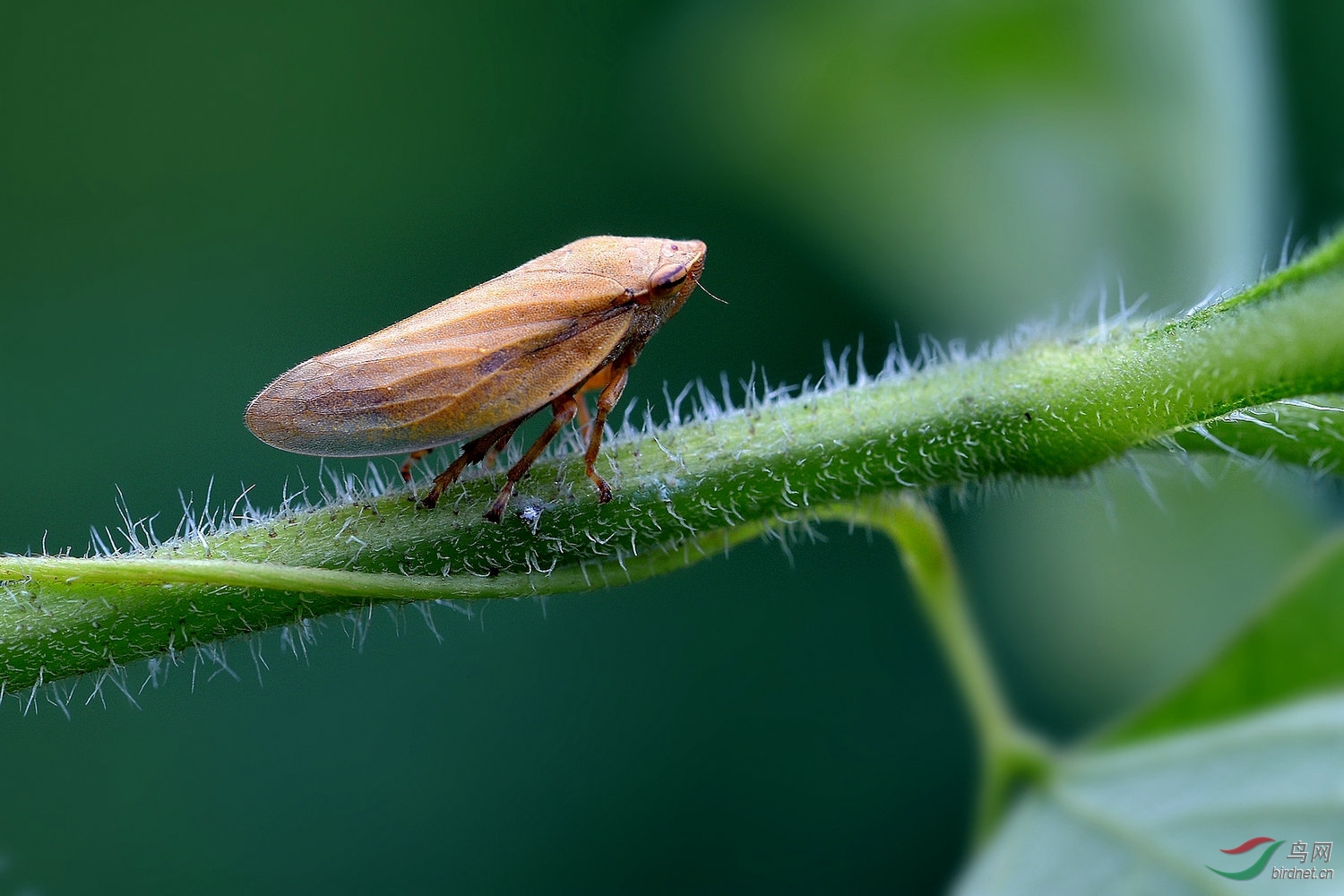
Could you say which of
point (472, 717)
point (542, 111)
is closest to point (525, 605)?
point (472, 717)

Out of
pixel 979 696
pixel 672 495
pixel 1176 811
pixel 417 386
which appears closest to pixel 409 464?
pixel 417 386

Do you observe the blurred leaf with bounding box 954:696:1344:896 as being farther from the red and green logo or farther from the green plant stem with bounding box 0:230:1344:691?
the green plant stem with bounding box 0:230:1344:691

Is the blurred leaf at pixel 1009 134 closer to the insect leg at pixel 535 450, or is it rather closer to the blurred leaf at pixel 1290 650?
the blurred leaf at pixel 1290 650

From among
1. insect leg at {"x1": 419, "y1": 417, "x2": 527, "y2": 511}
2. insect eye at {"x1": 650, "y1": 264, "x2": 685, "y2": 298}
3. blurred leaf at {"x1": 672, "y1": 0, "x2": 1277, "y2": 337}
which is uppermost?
blurred leaf at {"x1": 672, "y1": 0, "x2": 1277, "y2": 337}

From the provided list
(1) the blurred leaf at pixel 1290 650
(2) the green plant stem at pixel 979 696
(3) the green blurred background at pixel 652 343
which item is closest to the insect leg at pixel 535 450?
(2) the green plant stem at pixel 979 696

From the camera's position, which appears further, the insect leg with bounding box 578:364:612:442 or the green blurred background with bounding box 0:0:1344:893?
the green blurred background with bounding box 0:0:1344:893

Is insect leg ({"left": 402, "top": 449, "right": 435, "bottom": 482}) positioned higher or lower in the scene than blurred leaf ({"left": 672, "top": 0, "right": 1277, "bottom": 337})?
lower

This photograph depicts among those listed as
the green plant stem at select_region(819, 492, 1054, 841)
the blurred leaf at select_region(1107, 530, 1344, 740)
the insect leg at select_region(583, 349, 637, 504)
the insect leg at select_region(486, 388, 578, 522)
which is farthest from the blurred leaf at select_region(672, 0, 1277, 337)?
the insect leg at select_region(486, 388, 578, 522)
